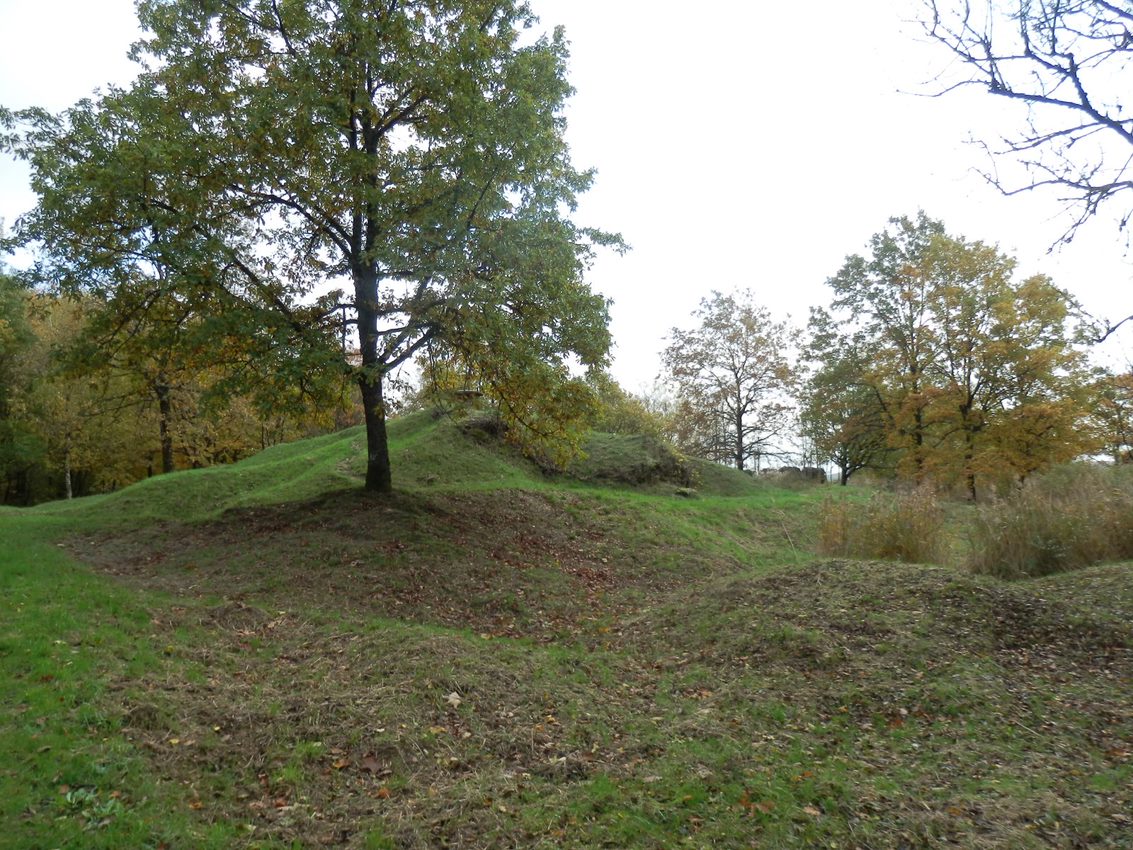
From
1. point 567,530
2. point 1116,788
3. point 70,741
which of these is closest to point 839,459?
point 567,530

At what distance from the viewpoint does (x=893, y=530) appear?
33.9 ft

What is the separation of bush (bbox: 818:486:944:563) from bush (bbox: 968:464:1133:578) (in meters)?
0.56

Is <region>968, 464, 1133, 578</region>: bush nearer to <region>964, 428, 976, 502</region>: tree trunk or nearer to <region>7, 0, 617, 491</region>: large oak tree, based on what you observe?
<region>7, 0, 617, 491</region>: large oak tree

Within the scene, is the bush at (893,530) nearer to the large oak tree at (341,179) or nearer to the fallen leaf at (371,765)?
the large oak tree at (341,179)

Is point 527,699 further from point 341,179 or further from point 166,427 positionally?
point 166,427

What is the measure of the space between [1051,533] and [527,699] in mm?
7768

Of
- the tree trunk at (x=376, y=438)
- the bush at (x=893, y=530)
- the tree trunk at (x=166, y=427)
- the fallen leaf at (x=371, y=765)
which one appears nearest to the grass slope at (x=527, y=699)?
the fallen leaf at (x=371, y=765)

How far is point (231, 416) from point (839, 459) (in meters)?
26.7

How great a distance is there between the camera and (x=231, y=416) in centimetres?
2397

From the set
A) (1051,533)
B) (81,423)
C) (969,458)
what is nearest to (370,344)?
(1051,533)

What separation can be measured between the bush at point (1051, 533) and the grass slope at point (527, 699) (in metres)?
1.03

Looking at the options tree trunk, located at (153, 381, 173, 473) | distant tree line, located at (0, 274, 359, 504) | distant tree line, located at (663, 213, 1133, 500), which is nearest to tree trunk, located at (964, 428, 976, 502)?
distant tree line, located at (663, 213, 1133, 500)

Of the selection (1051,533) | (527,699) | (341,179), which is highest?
(341,179)

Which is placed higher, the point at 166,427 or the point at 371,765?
the point at 166,427
